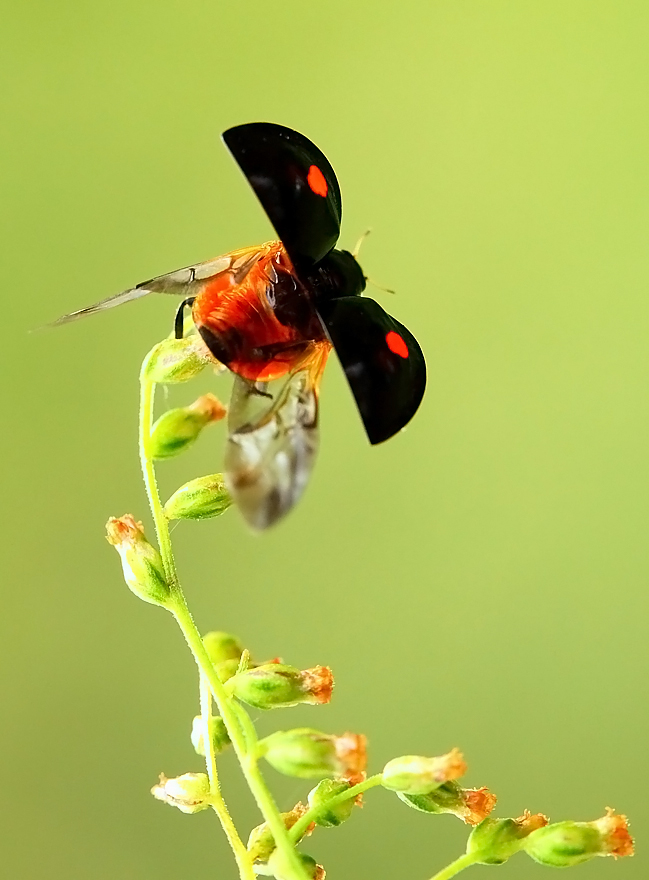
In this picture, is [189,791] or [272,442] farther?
[189,791]

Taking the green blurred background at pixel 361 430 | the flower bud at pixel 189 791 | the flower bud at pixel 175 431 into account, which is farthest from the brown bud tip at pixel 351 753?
the green blurred background at pixel 361 430

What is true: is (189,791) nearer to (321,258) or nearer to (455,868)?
(455,868)

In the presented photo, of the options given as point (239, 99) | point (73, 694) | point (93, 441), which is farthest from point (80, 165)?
point (73, 694)

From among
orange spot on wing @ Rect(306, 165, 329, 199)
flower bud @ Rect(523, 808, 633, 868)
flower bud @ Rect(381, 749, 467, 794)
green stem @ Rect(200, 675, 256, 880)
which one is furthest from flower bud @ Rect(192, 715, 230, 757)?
orange spot on wing @ Rect(306, 165, 329, 199)

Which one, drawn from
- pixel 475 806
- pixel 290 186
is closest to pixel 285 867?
pixel 475 806

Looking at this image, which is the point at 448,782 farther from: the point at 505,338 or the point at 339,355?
the point at 505,338
